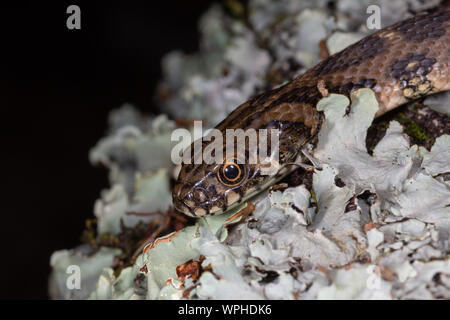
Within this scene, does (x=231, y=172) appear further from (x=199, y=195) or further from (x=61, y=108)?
(x=61, y=108)

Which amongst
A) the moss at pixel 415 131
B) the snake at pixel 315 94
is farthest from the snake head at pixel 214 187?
the moss at pixel 415 131

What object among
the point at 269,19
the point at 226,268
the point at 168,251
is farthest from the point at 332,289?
the point at 269,19

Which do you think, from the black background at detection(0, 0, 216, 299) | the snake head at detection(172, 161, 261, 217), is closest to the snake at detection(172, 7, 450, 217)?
the snake head at detection(172, 161, 261, 217)

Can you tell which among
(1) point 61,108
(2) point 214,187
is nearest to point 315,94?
(2) point 214,187

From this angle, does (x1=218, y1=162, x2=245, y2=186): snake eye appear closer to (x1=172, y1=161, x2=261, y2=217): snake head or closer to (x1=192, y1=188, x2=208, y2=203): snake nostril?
(x1=172, y1=161, x2=261, y2=217): snake head

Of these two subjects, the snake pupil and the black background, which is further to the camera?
the black background

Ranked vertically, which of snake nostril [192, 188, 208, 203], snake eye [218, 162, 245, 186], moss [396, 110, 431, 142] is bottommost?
snake nostril [192, 188, 208, 203]

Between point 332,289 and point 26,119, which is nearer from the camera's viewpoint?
point 332,289
